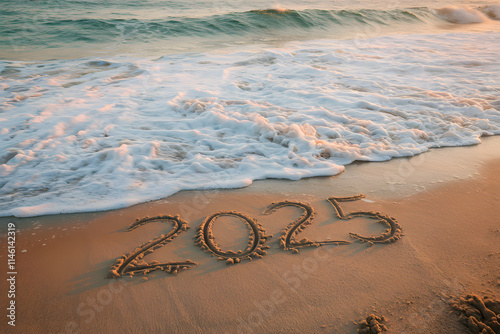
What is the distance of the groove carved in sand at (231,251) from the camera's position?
7.34 ft

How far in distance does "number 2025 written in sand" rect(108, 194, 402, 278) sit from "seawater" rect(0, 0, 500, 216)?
1.76 ft

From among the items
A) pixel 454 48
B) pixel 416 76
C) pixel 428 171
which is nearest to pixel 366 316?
pixel 428 171

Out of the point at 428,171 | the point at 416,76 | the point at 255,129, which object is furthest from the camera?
the point at 416,76

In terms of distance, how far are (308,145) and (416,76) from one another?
462 cm

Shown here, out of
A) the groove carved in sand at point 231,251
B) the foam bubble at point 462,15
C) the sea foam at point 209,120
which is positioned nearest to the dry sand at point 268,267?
the groove carved in sand at point 231,251

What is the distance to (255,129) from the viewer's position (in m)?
4.34

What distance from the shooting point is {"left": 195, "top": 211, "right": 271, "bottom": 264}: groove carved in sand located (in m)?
2.24

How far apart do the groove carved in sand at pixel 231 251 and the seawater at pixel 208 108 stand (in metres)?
0.57

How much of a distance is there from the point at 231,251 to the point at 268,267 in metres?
0.31

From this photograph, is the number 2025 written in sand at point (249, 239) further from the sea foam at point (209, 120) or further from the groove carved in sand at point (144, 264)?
the sea foam at point (209, 120)

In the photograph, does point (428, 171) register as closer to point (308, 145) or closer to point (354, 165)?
point (354, 165)

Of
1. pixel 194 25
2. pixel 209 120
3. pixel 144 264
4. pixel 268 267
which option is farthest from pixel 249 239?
pixel 194 25

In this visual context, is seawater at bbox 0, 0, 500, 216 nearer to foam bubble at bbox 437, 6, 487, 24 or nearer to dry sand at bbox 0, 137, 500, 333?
dry sand at bbox 0, 137, 500, 333

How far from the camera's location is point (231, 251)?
7.45 ft
